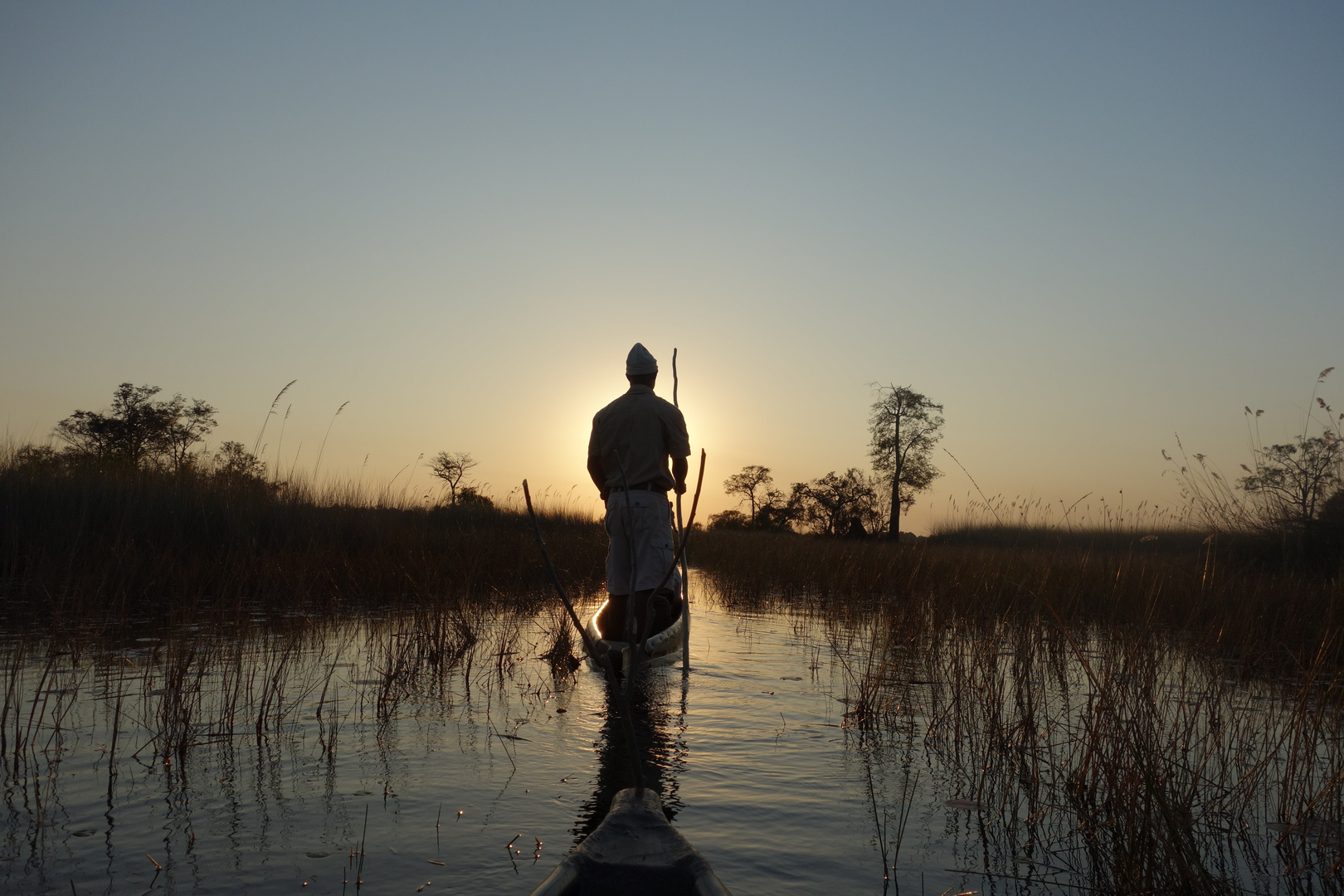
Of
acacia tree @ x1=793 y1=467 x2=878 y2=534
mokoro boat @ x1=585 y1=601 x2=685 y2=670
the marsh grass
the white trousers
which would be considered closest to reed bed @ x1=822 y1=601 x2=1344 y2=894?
mokoro boat @ x1=585 y1=601 x2=685 y2=670

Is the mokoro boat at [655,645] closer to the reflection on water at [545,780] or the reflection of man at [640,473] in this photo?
the reflection of man at [640,473]

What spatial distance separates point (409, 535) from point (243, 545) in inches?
114

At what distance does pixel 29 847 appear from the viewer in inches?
109

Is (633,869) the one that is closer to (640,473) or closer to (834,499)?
(640,473)

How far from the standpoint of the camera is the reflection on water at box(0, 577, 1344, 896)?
2.86 metres

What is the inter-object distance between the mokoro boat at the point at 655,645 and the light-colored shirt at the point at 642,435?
46.9 inches

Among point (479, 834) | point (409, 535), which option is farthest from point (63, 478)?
point (479, 834)

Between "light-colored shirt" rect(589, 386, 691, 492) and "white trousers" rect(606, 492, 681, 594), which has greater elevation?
"light-colored shirt" rect(589, 386, 691, 492)

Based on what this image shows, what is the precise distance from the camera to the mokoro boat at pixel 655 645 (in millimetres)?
6133

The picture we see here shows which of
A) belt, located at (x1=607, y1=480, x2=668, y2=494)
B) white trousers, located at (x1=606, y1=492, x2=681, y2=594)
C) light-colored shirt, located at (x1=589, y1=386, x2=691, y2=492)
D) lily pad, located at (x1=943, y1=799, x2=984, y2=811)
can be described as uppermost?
light-colored shirt, located at (x1=589, y1=386, x2=691, y2=492)

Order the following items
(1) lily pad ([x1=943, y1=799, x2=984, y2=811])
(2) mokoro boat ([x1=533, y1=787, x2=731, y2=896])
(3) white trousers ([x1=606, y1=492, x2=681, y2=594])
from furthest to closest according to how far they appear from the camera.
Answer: (3) white trousers ([x1=606, y1=492, x2=681, y2=594]) → (1) lily pad ([x1=943, y1=799, x2=984, y2=811]) → (2) mokoro boat ([x1=533, y1=787, x2=731, y2=896])

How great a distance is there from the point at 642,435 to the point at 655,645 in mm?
1774

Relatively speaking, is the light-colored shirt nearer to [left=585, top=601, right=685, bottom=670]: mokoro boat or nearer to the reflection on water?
[left=585, top=601, right=685, bottom=670]: mokoro boat

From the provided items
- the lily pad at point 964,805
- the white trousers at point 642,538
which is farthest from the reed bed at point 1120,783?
the white trousers at point 642,538
